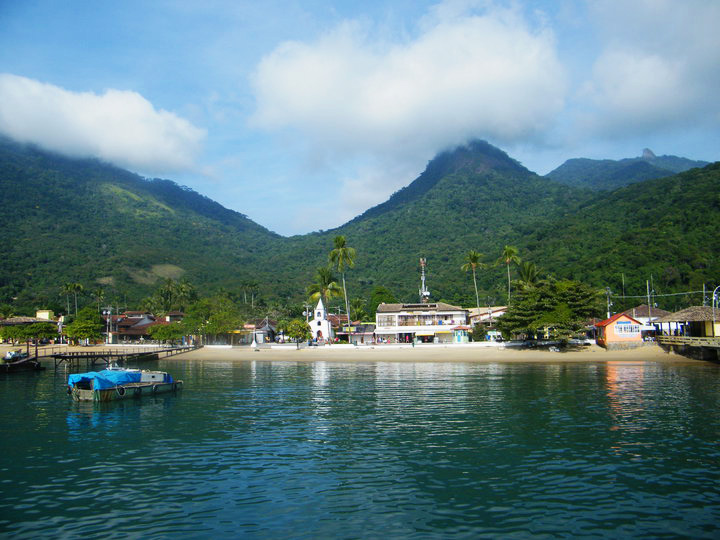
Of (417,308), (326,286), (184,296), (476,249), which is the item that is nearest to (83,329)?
(326,286)

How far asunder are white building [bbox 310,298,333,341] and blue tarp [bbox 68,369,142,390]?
61465 millimetres

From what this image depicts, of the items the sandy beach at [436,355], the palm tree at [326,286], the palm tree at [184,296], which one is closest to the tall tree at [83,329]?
the sandy beach at [436,355]

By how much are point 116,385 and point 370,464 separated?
26279 mm

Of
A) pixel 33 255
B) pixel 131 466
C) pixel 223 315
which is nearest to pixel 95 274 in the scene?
pixel 33 255

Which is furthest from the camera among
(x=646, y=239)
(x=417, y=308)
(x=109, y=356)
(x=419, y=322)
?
(x=646, y=239)

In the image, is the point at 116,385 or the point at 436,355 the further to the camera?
the point at 436,355

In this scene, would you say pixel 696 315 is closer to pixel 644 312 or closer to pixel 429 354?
pixel 644 312

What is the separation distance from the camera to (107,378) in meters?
39.1

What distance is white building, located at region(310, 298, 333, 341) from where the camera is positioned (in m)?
102

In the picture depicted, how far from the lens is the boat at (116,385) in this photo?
125ft

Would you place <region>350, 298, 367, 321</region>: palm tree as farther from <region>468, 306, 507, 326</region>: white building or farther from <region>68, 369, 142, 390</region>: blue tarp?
<region>68, 369, 142, 390</region>: blue tarp

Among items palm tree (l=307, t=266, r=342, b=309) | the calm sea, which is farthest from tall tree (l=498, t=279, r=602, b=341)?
palm tree (l=307, t=266, r=342, b=309)

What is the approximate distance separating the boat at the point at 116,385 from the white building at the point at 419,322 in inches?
2253

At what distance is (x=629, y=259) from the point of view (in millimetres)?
102812
